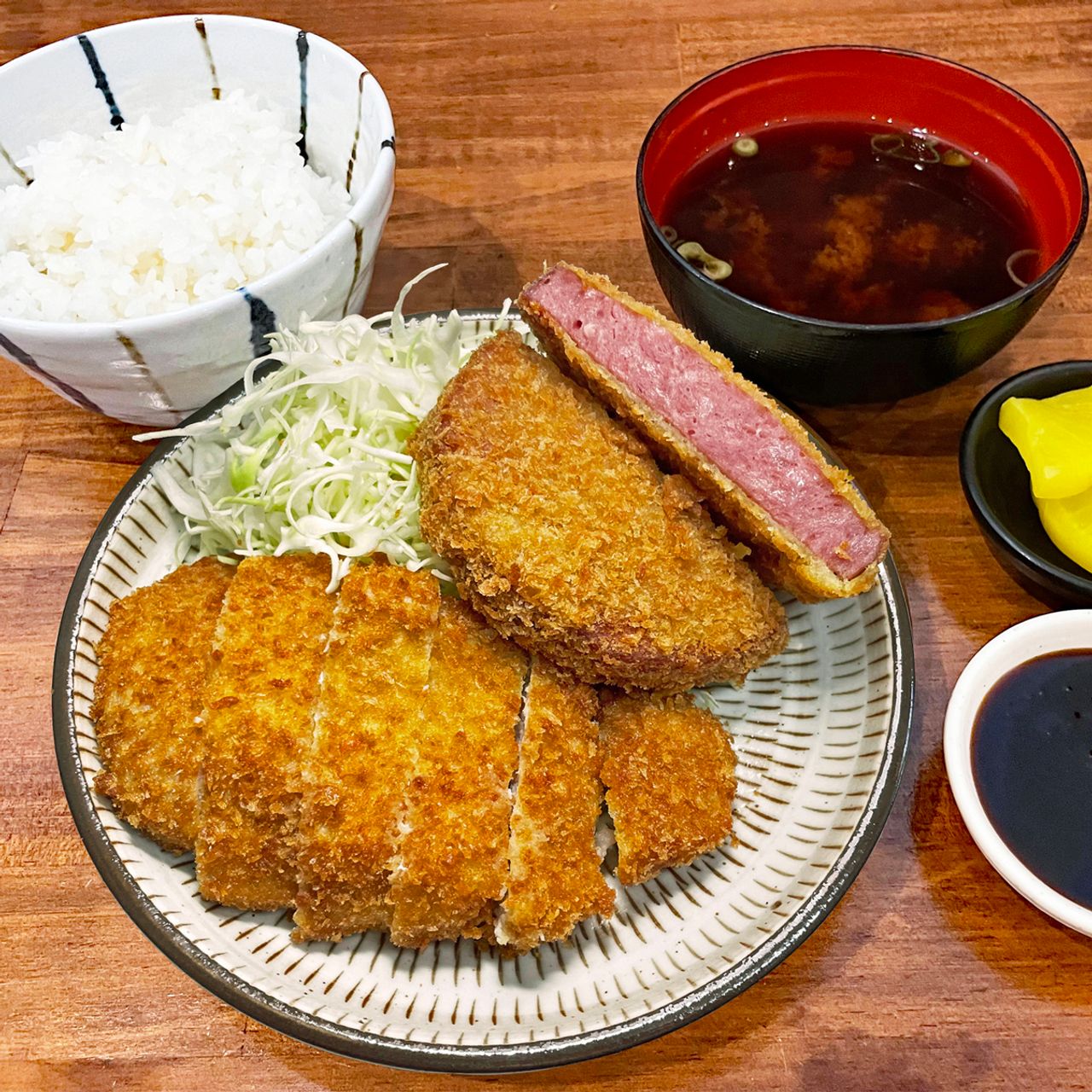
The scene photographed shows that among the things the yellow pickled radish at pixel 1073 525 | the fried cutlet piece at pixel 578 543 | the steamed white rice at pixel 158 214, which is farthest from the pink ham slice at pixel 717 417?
the steamed white rice at pixel 158 214

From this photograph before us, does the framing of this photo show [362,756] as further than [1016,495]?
No

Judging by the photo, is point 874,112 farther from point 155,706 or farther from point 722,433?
point 155,706

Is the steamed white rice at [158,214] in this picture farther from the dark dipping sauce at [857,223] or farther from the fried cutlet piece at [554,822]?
the fried cutlet piece at [554,822]

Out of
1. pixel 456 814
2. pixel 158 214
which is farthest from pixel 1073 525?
pixel 158 214

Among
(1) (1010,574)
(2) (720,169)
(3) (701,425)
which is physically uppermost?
(2) (720,169)

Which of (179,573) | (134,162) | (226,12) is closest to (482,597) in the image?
(179,573)

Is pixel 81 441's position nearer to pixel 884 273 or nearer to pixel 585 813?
pixel 585 813
